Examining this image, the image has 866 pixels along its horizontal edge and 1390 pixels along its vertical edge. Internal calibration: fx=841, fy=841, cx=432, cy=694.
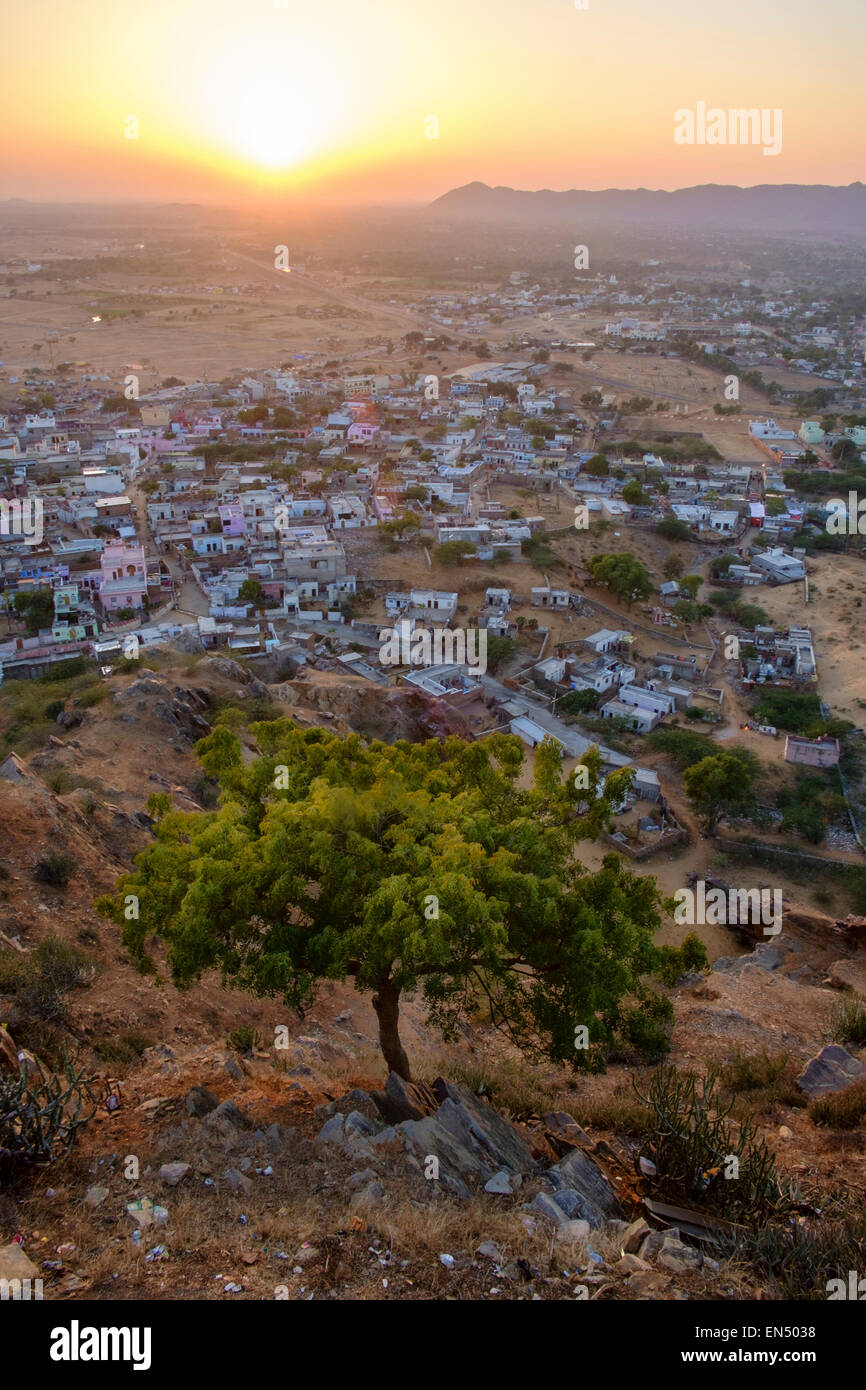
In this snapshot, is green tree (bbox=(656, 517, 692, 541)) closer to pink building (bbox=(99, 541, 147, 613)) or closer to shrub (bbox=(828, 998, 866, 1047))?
pink building (bbox=(99, 541, 147, 613))

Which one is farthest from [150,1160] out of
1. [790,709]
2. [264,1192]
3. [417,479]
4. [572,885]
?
[417,479]

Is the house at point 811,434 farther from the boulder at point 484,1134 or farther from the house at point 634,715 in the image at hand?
the boulder at point 484,1134

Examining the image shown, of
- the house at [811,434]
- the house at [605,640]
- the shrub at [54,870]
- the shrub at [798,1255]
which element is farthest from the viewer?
the house at [811,434]

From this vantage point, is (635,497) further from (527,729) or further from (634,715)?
(527,729)

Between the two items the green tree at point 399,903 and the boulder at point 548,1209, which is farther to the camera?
the green tree at point 399,903

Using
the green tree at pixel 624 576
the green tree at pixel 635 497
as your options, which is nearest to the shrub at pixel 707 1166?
the green tree at pixel 624 576

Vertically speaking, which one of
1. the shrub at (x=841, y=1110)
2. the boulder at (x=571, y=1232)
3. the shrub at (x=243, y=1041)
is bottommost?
the shrub at (x=841, y=1110)

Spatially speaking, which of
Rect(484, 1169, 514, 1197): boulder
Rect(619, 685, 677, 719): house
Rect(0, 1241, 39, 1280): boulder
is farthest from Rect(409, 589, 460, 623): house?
Rect(0, 1241, 39, 1280): boulder

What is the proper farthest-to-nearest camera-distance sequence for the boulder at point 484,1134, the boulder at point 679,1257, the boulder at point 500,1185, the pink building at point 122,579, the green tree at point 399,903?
the pink building at point 122,579 < the boulder at point 484,1134 < the green tree at point 399,903 < the boulder at point 500,1185 < the boulder at point 679,1257
